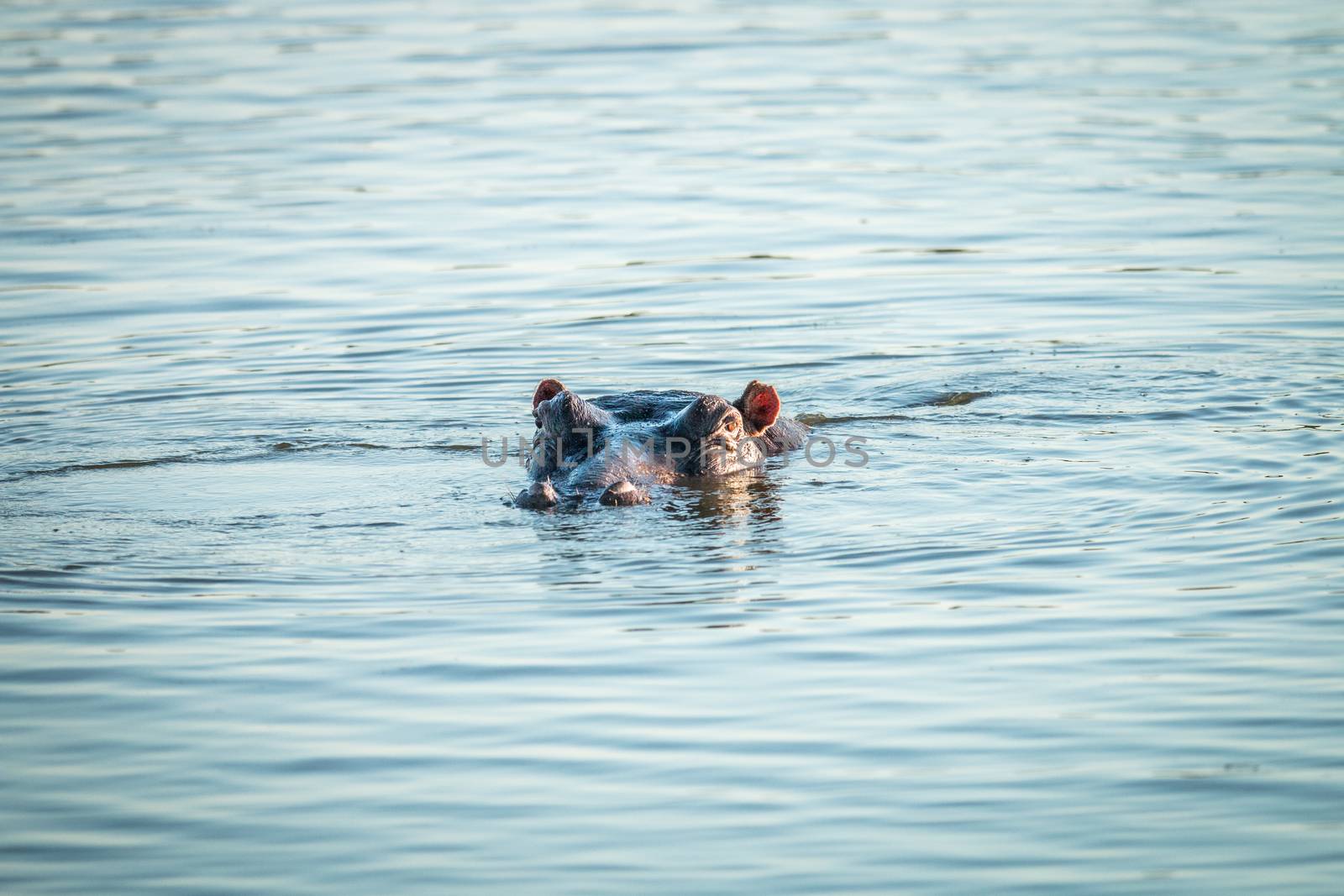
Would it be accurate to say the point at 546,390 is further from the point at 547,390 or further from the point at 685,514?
the point at 685,514

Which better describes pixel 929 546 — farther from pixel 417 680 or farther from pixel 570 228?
pixel 570 228

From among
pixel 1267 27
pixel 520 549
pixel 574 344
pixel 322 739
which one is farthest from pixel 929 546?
pixel 1267 27

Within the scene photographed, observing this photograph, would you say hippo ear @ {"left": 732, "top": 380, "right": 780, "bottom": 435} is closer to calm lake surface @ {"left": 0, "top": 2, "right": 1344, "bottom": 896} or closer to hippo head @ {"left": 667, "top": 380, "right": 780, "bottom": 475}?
hippo head @ {"left": 667, "top": 380, "right": 780, "bottom": 475}

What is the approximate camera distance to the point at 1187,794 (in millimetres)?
6668

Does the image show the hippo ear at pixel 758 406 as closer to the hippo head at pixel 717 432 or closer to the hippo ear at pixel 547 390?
the hippo head at pixel 717 432

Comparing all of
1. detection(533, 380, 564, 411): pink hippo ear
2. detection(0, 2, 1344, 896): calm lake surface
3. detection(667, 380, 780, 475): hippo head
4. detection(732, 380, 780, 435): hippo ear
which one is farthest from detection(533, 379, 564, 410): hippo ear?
detection(732, 380, 780, 435): hippo ear

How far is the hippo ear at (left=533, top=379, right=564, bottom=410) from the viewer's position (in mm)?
11633

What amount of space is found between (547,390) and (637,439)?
836mm

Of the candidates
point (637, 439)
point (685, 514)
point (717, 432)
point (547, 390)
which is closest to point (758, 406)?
point (717, 432)

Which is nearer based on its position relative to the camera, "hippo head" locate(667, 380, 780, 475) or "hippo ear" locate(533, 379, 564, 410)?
"hippo head" locate(667, 380, 780, 475)

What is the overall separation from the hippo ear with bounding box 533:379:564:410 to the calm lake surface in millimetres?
521

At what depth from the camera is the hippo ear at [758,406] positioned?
38.9ft

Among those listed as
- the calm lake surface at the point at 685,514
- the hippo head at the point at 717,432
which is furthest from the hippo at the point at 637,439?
the calm lake surface at the point at 685,514

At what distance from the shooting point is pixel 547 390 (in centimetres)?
1173
